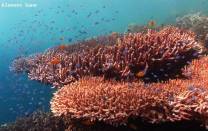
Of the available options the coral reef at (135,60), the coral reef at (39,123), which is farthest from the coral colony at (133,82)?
the coral reef at (39,123)

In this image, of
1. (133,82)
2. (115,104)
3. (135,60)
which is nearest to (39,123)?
(135,60)

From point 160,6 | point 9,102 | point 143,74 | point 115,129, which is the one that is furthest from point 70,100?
point 160,6

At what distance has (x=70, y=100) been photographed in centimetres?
570

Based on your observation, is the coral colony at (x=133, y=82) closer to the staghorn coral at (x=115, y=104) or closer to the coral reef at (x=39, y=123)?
the staghorn coral at (x=115, y=104)

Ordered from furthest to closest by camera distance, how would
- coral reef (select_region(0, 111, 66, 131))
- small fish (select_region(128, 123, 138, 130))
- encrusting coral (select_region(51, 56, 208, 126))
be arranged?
coral reef (select_region(0, 111, 66, 131))
small fish (select_region(128, 123, 138, 130))
encrusting coral (select_region(51, 56, 208, 126))

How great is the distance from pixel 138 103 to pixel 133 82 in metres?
1.11

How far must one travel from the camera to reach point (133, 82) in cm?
622

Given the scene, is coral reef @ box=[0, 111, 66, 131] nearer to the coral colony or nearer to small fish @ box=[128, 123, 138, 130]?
the coral colony

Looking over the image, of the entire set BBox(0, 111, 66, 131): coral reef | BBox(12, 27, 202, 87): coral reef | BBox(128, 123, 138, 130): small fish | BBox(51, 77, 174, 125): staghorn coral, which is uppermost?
BBox(12, 27, 202, 87): coral reef

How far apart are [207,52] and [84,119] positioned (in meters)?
5.28

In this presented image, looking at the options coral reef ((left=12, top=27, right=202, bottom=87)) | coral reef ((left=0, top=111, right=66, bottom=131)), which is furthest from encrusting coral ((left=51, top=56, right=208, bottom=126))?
coral reef ((left=0, top=111, right=66, bottom=131))

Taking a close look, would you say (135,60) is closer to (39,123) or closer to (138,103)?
(138,103)

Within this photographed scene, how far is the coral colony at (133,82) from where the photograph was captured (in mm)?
5180

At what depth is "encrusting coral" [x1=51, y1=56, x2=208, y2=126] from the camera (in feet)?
16.8
